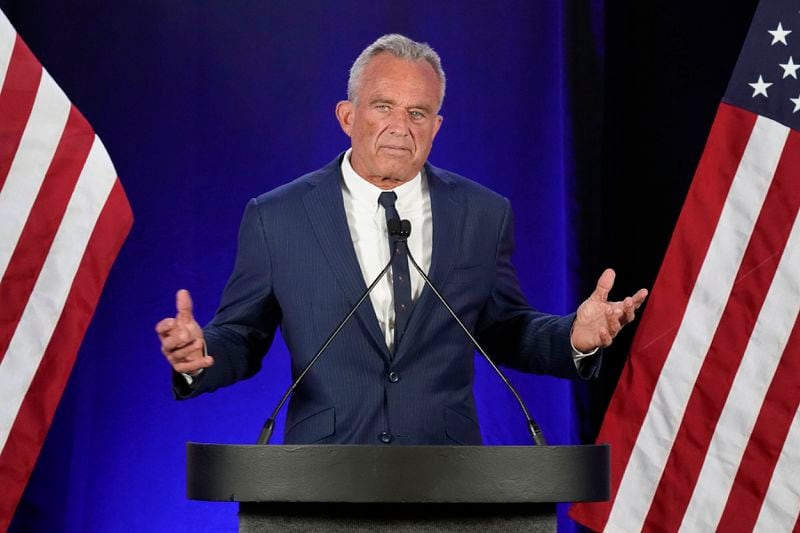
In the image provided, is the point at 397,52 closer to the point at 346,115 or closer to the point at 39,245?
the point at 346,115

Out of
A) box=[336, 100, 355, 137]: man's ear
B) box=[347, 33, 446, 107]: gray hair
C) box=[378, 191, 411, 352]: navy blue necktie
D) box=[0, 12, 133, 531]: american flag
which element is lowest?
box=[0, 12, 133, 531]: american flag

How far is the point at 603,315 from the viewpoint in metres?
1.68

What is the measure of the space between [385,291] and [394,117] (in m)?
0.35

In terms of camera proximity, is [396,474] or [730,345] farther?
[730,345]

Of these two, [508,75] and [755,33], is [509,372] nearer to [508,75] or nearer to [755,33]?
[508,75]

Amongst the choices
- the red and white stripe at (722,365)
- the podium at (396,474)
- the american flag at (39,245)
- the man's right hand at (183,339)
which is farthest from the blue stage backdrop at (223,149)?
the podium at (396,474)

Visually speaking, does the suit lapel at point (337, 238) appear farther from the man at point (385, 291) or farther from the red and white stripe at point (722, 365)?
the red and white stripe at point (722, 365)

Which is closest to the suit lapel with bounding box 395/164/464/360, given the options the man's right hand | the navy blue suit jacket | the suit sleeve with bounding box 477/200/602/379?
the navy blue suit jacket

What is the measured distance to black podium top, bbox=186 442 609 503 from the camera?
130cm

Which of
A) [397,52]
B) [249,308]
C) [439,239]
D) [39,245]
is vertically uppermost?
[397,52]

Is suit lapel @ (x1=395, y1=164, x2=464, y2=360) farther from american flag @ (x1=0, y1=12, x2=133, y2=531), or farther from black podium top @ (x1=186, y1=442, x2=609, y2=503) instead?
american flag @ (x1=0, y1=12, x2=133, y2=531)

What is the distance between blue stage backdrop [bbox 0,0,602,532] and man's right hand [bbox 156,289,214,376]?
5.19ft

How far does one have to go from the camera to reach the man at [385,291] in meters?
1.89

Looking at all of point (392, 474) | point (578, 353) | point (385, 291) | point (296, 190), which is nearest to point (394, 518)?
point (392, 474)
